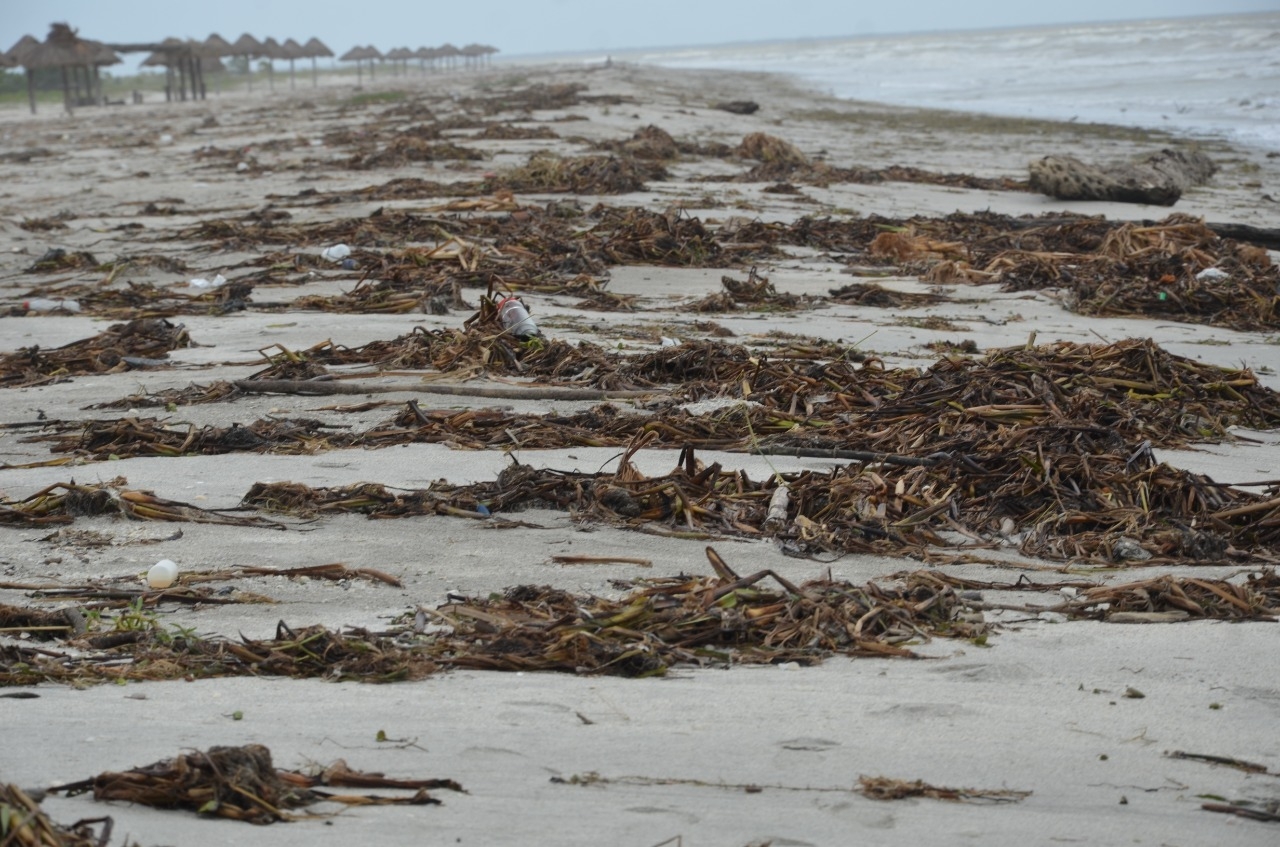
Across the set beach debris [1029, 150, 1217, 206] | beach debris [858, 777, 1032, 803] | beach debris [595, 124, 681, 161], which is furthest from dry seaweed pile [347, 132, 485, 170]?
beach debris [858, 777, 1032, 803]

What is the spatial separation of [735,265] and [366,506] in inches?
222

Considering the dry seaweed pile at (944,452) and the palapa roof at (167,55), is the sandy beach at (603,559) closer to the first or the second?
the dry seaweed pile at (944,452)

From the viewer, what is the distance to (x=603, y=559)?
12.2 ft

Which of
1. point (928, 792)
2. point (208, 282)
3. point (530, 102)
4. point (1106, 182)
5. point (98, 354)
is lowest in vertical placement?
point (928, 792)

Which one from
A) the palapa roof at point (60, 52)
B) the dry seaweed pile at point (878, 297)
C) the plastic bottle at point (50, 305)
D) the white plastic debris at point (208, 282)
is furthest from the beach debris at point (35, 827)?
the palapa roof at point (60, 52)

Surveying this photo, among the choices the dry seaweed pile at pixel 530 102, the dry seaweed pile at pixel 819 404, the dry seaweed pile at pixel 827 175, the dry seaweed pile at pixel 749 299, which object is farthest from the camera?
the dry seaweed pile at pixel 530 102

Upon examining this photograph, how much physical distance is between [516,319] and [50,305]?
152 inches

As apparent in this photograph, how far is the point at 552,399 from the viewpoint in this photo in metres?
5.57

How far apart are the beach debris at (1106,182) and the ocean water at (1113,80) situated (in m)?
8.84

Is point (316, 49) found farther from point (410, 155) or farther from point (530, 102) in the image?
point (410, 155)

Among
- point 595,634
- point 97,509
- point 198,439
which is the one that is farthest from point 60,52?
point 595,634

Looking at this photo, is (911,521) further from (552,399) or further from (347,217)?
(347,217)

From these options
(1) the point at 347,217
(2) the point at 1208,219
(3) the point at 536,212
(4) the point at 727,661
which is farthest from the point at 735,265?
(4) the point at 727,661

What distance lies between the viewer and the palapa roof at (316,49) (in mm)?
65500
